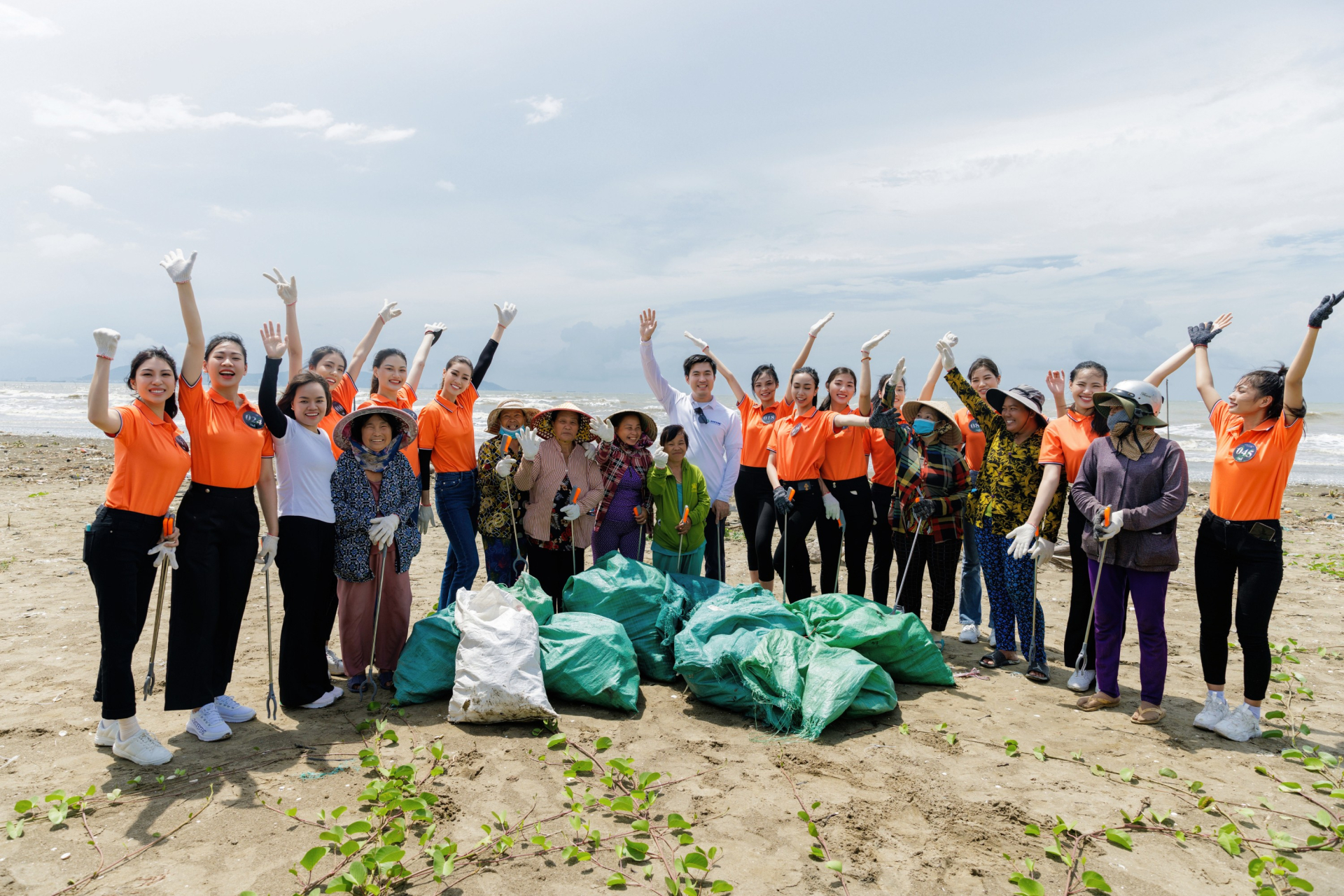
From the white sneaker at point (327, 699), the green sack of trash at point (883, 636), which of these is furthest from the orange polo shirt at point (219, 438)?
the green sack of trash at point (883, 636)

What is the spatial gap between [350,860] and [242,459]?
1.74 meters

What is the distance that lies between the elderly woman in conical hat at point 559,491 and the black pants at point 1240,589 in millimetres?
3107

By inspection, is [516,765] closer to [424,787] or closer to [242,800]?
→ [424,787]

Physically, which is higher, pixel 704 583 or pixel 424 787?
pixel 704 583

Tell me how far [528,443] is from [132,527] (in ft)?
6.14

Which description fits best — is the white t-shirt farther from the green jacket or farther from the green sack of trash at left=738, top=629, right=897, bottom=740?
the green sack of trash at left=738, top=629, right=897, bottom=740

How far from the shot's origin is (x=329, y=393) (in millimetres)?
4105

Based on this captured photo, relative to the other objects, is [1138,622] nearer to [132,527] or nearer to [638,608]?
[638,608]

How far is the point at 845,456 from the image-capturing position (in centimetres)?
486

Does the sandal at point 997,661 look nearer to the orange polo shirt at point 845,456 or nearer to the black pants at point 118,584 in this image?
the orange polo shirt at point 845,456

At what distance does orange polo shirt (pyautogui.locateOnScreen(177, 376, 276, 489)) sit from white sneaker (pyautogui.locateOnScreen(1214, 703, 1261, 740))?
14.9ft

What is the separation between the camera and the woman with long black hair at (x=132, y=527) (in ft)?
9.73

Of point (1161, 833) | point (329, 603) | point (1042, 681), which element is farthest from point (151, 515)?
point (1042, 681)

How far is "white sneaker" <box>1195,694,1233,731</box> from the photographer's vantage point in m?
3.52
